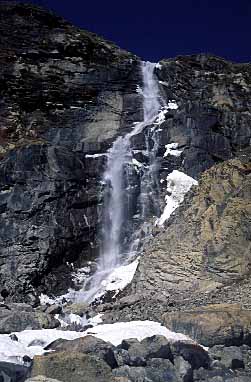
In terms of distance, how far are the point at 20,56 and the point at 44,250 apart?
79.8 feet

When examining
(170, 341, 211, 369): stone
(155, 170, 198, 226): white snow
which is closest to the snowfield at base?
(170, 341, 211, 369): stone

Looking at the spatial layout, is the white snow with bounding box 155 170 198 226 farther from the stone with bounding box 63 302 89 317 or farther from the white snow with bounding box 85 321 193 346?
the white snow with bounding box 85 321 193 346

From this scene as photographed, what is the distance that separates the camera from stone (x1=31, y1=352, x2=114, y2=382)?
739 inches

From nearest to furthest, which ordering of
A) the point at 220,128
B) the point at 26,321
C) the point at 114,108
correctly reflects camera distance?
the point at 26,321 → the point at 220,128 → the point at 114,108

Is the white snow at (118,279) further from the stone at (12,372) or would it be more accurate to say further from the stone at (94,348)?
the stone at (12,372)

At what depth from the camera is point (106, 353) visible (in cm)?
2038

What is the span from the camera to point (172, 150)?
4484cm

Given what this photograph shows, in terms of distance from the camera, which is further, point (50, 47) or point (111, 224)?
point (50, 47)

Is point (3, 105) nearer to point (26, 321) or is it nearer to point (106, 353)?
point (26, 321)

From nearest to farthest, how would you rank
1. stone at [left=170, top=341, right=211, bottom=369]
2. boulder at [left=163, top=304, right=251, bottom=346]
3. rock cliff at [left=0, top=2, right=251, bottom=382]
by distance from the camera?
1. stone at [left=170, top=341, right=211, bottom=369]
2. rock cliff at [left=0, top=2, right=251, bottom=382]
3. boulder at [left=163, top=304, right=251, bottom=346]

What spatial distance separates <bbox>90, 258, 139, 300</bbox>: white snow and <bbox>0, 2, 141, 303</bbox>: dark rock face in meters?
2.80

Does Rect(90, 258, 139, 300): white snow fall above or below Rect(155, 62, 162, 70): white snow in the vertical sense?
below

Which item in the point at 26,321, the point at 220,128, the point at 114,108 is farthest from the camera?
the point at 114,108

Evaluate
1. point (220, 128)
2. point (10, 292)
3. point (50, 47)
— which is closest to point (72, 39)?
point (50, 47)
